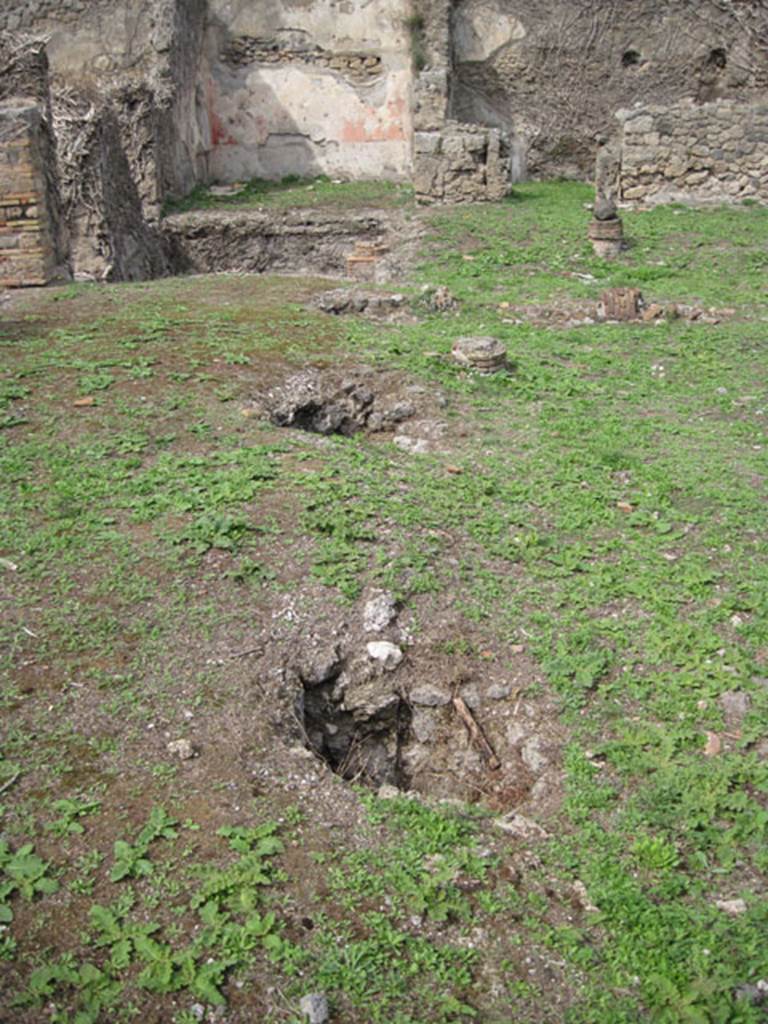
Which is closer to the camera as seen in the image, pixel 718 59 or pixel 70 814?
pixel 70 814

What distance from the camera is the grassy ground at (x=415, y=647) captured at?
277 cm

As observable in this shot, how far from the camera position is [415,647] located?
4.25m

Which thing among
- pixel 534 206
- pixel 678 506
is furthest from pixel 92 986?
pixel 534 206

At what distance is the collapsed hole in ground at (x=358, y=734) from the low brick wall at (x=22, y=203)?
22.2 feet

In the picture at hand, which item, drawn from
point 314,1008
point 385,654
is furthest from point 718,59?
point 314,1008

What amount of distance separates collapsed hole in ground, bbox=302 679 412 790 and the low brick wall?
6769 mm

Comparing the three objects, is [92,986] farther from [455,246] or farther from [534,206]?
[534,206]

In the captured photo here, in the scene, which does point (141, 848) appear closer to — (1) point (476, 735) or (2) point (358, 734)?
(2) point (358, 734)

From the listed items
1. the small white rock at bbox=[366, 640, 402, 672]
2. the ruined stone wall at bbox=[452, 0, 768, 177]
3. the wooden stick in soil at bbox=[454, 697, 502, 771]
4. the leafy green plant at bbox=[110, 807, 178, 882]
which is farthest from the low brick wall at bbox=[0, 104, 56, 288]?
the ruined stone wall at bbox=[452, 0, 768, 177]

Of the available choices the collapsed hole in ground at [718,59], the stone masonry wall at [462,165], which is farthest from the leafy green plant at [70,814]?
the collapsed hole in ground at [718,59]

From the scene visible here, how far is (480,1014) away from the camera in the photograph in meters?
2.65

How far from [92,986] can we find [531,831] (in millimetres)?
1479

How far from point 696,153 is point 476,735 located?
11741 mm

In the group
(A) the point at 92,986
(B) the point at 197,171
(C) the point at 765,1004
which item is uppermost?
(B) the point at 197,171
